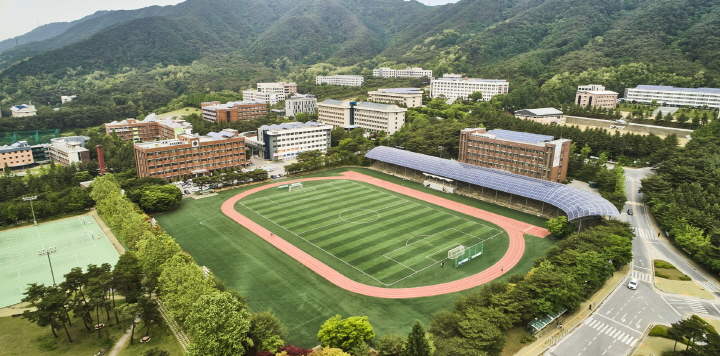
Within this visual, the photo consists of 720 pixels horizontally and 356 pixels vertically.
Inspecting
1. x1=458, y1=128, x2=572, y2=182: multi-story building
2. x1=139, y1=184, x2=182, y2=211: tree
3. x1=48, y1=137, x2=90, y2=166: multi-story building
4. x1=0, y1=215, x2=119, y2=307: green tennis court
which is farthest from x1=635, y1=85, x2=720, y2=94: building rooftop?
x1=48, y1=137, x2=90, y2=166: multi-story building

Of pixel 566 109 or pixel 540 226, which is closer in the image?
pixel 540 226

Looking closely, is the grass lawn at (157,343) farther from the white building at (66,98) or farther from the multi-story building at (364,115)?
the white building at (66,98)

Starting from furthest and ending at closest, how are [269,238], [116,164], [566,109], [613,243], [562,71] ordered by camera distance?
[562,71]
[566,109]
[116,164]
[269,238]
[613,243]

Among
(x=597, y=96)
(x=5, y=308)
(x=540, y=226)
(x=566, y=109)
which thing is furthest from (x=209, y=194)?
(x=597, y=96)

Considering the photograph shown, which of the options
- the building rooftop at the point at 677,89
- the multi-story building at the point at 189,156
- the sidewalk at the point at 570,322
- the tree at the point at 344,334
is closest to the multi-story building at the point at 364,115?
the multi-story building at the point at 189,156

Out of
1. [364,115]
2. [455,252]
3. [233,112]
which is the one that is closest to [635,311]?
[455,252]

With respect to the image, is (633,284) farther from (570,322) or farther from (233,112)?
(233,112)

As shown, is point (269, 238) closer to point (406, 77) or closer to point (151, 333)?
point (151, 333)
